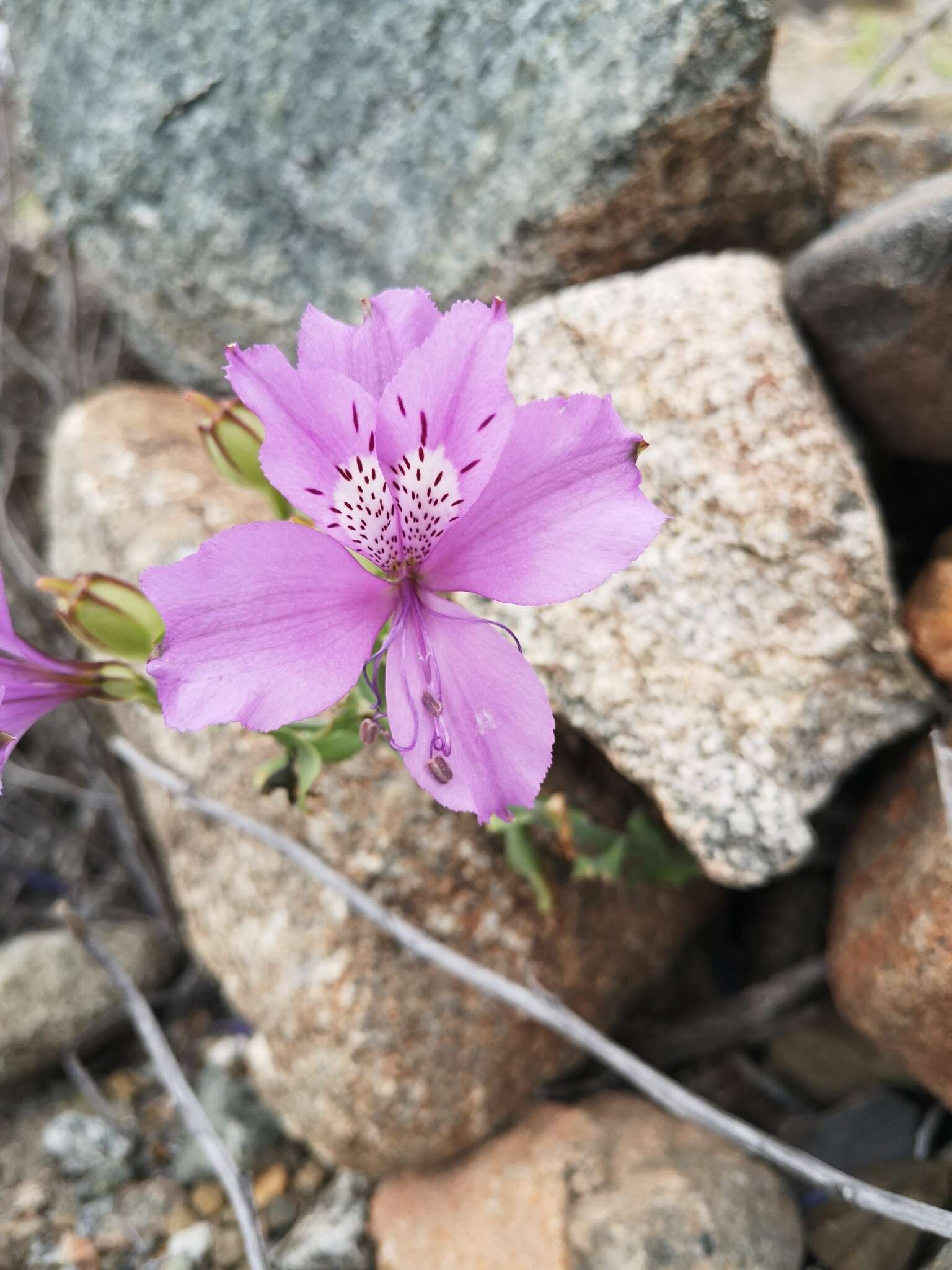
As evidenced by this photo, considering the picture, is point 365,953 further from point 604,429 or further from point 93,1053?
point 604,429

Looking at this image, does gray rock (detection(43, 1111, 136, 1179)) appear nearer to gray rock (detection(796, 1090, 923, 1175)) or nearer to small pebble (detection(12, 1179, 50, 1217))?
small pebble (detection(12, 1179, 50, 1217))

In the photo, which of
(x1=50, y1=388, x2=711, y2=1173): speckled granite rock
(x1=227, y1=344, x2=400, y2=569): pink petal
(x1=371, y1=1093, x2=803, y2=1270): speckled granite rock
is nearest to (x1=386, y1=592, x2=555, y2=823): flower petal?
(x1=227, y1=344, x2=400, y2=569): pink petal

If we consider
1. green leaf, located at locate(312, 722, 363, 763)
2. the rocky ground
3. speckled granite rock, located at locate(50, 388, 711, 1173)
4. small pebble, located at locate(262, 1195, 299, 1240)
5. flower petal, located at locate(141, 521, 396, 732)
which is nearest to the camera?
flower petal, located at locate(141, 521, 396, 732)

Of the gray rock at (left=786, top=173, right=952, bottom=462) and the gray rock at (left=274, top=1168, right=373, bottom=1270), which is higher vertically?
the gray rock at (left=786, top=173, right=952, bottom=462)

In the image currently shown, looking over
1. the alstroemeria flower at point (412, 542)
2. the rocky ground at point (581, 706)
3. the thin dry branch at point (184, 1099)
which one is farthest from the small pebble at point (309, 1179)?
the alstroemeria flower at point (412, 542)

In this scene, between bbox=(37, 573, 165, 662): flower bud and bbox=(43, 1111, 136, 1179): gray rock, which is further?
bbox=(43, 1111, 136, 1179): gray rock

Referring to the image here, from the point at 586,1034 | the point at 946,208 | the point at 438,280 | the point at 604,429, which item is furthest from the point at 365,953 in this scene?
the point at 946,208
